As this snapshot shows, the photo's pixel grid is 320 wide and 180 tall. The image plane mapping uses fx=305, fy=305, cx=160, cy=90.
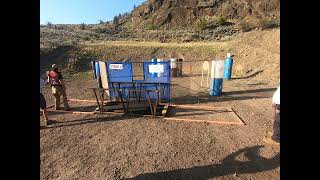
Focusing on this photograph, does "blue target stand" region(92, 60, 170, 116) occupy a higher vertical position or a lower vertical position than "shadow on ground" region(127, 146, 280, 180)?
higher

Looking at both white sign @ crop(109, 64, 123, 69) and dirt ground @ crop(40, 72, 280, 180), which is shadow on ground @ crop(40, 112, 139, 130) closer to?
dirt ground @ crop(40, 72, 280, 180)

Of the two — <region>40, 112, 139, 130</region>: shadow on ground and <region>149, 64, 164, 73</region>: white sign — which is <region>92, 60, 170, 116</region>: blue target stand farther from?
<region>40, 112, 139, 130</region>: shadow on ground

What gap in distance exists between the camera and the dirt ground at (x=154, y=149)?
24.6 ft

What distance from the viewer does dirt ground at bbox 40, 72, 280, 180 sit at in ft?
24.6

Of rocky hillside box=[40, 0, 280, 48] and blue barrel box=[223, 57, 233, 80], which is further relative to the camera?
rocky hillside box=[40, 0, 280, 48]

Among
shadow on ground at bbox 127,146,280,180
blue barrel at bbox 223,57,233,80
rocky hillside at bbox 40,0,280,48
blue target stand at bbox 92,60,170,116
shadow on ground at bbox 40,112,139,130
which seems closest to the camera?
shadow on ground at bbox 127,146,280,180

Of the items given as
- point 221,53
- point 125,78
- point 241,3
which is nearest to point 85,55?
point 221,53

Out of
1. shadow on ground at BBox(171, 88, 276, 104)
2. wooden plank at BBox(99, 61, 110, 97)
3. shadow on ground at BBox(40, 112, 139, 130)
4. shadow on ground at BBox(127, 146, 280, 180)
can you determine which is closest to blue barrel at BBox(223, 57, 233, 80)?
shadow on ground at BBox(171, 88, 276, 104)

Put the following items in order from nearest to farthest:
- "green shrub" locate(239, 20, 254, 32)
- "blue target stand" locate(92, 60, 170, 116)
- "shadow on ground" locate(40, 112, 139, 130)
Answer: "shadow on ground" locate(40, 112, 139, 130) → "blue target stand" locate(92, 60, 170, 116) → "green shrub" locate(239, 20, 254, 32)

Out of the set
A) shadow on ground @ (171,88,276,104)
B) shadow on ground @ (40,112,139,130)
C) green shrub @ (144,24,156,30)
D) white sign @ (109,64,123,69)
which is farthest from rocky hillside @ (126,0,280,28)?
shadow on ground @ (40,112,139,130)

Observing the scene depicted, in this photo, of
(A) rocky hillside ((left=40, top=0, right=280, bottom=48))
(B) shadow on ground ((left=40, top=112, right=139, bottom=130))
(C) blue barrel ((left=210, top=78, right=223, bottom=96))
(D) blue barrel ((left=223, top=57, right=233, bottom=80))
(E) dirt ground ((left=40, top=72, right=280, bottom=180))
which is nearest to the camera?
(E) dirt ground ((left=40, top=72, right=280, bottom=180))

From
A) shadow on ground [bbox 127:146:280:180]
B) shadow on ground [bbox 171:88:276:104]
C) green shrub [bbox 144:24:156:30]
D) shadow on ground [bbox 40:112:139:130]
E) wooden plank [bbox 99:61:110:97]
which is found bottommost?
shadow on ground [bbox 127:146:280:180]
